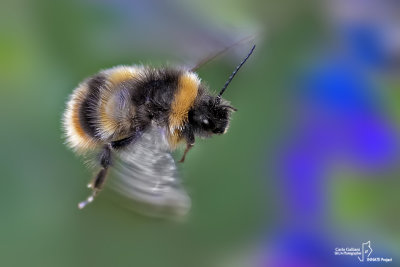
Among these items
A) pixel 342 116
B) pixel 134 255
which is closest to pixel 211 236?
pixel 134 255

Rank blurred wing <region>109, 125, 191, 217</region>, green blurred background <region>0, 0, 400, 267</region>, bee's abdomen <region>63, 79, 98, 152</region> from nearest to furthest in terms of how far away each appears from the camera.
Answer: blurred wing <region>109, 125, 191, 217</region> < bee's abdomen <region>63, 79, 98, 152</region> < green blurred background <region>0, 0, 400, 267</region>

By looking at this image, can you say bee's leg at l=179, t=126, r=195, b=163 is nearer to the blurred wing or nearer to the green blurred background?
the blurred wing

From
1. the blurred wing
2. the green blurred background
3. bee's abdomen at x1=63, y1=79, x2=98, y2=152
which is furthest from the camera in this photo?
the green blurred background

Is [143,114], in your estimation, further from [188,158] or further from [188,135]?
[188,158]

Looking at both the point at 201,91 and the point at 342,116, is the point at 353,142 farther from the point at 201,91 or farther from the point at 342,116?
the point at 201,91

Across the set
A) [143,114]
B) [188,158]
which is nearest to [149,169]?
[143,114]

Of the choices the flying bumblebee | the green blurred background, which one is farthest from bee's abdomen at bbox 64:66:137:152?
the green blurred background
